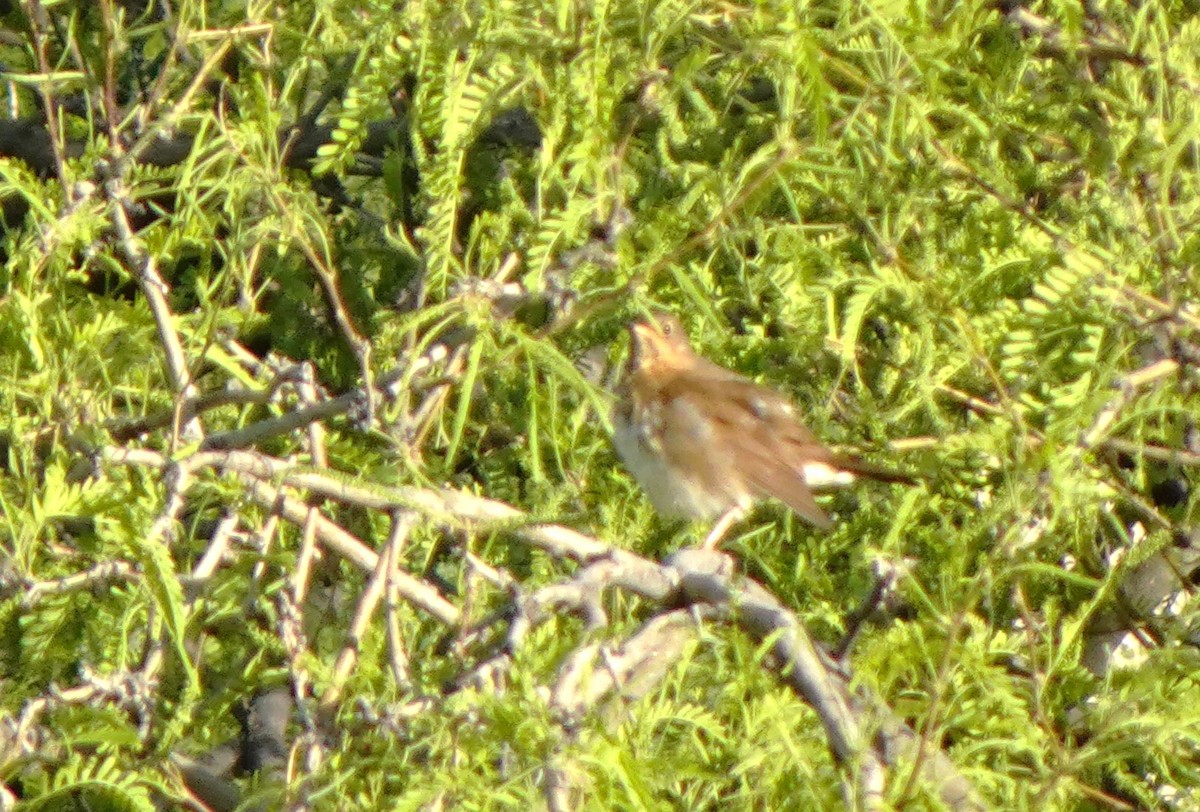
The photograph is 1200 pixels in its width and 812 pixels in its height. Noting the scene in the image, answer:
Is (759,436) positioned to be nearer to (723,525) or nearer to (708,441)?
(708,441)

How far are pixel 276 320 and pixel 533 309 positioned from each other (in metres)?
0.81

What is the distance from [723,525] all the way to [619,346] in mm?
506

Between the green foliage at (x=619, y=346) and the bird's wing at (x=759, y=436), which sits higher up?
the green foliage at (x=619, y=346)

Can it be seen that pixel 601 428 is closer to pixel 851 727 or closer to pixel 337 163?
pixel 337 163

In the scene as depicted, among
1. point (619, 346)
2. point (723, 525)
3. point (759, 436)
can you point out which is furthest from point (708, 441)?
point (619, 346)

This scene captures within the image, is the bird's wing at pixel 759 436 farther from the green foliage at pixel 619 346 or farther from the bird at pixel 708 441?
the green foliage at pixel 619 346

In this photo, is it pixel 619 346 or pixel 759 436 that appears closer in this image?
pixel 619 346

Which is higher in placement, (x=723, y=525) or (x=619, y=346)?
(x=619, y=346)

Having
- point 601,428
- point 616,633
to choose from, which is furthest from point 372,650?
point 601,428

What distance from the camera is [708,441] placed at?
17.9 feet

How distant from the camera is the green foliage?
130 inches

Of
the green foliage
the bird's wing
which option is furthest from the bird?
the green foliage

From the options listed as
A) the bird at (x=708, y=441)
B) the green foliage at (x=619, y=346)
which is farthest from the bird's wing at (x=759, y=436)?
the green foliage at (x=619, y=346)

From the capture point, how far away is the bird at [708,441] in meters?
4.93
